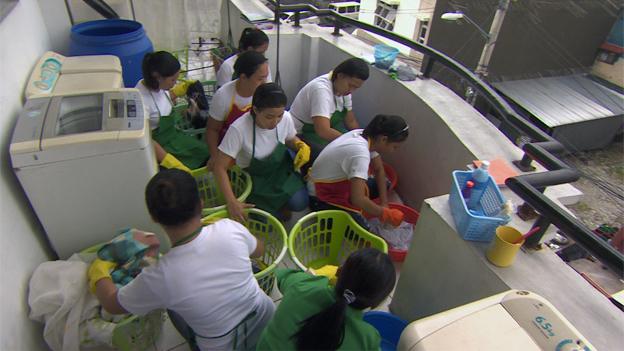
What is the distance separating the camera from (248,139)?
195 cm

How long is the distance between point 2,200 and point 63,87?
2.45ft

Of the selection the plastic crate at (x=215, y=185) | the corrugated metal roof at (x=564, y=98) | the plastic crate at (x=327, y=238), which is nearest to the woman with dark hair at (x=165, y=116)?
the plastic crate at (x=215, y=185)

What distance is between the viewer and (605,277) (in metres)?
1.60

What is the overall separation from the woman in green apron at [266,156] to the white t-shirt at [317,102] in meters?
0.28

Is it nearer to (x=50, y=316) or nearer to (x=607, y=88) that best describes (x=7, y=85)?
(x=50, y=316)

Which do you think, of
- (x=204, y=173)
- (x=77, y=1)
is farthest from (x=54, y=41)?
(x=204, y=173)

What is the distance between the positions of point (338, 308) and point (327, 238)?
1.20m

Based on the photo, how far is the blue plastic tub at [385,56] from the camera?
265 cm

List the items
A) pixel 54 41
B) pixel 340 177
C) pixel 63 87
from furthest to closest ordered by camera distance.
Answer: pixel 54 41, pixel 340 177, pixel 63 87

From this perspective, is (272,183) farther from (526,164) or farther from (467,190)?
(526,164)

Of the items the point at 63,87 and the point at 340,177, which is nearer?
the point at 63,87

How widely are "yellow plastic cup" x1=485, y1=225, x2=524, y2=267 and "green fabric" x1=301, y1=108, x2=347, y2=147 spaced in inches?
60.6

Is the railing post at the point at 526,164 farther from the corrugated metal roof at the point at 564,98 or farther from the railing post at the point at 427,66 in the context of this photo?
the corrugated metal roof at the point at 564,98

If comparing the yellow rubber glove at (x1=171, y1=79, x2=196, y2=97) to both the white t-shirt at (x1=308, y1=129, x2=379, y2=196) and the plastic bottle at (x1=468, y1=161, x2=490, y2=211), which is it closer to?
the white t-shirt at (x1=308, y1=129, x2=379, y2=196)
